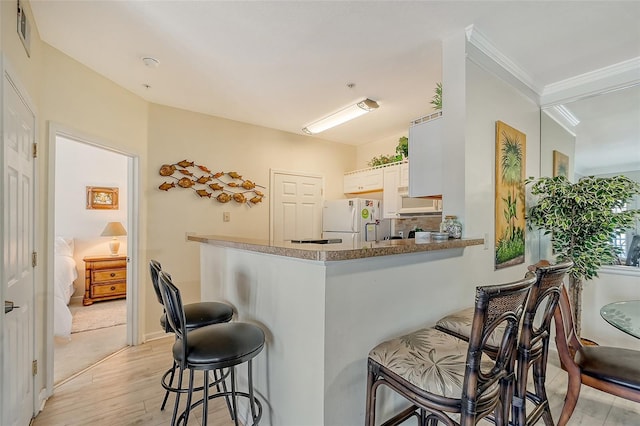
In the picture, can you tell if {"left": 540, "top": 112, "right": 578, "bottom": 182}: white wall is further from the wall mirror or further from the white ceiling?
the white ceiling

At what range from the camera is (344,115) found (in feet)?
11.4

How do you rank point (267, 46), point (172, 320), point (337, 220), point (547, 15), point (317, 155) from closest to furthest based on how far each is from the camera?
1. point (172, 320)
2. point (547, 15)
3. point (267, 46)
4. point (337, 220)
5. point (317, 155)

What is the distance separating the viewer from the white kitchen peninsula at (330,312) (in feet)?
4.33

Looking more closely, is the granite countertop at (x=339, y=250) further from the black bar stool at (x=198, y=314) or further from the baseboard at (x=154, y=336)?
the baseboard at (x=154, y=336)

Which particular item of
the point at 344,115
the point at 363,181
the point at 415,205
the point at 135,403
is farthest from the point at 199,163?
the point at 415,205

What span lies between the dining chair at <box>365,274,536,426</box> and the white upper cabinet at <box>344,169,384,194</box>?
3.22 m

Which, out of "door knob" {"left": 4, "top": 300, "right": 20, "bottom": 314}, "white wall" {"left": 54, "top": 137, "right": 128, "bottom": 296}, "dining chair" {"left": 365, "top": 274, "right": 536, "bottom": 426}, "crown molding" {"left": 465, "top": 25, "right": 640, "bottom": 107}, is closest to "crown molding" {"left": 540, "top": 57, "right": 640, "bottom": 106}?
"crown molding" {"left": 465, "top": 25, "right": 640, "bottom": 107}

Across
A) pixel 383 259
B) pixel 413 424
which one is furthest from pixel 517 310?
pixel 413 424

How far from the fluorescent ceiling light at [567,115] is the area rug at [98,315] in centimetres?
552

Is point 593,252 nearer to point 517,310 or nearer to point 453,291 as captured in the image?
point 453,291

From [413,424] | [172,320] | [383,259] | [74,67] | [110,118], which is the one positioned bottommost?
[413,424]

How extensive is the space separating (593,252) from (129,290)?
14.3ft

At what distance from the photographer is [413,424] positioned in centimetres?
172

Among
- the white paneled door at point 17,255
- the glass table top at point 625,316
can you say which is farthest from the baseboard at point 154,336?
the glass table top at point 625,316
